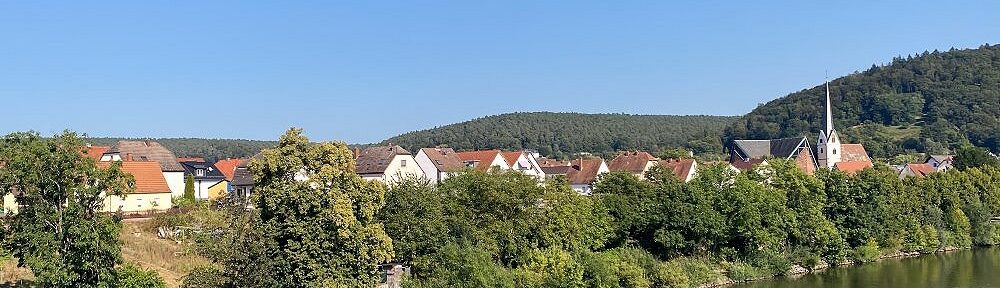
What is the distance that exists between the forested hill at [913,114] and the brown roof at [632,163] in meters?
76.8

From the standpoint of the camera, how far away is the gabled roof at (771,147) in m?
107

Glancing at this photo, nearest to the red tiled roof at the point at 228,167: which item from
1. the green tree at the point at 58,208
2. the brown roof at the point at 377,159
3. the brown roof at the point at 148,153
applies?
the brown roof at the point at 148,153

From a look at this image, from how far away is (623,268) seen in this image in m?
38.0

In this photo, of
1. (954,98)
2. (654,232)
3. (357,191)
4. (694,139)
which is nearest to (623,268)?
(654,232)

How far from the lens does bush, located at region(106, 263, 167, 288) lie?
1009 inches

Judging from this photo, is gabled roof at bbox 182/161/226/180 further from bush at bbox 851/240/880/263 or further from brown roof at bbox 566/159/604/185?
bush at bbox 851/240/880/263

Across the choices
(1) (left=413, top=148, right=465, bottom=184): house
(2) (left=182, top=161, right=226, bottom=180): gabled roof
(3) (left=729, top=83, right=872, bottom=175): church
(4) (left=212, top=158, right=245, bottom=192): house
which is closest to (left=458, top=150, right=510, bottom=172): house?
Result: (1) (left=413, top=148, right=465, bottom=184): house

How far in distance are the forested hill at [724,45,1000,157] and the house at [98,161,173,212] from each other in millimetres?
121568

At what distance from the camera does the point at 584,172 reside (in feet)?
248

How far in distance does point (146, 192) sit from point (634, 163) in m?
44.1

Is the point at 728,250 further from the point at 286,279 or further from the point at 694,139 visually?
the point at 694,139

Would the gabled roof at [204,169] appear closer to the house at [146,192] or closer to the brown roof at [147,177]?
the brown roof at [147,177]

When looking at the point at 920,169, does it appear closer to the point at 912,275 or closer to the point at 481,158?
the point at 481,158

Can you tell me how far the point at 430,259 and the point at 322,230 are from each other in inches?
275
